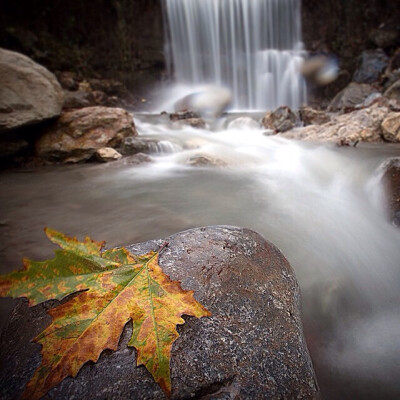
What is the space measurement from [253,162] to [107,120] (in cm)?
345

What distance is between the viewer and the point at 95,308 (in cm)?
81

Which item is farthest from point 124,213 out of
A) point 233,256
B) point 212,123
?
point 212,123

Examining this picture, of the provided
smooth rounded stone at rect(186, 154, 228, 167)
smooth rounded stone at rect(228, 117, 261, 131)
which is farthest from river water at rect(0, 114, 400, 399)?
smooth rounded stone at rect(228, 117, 261, 131)

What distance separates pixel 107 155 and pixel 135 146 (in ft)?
2.14

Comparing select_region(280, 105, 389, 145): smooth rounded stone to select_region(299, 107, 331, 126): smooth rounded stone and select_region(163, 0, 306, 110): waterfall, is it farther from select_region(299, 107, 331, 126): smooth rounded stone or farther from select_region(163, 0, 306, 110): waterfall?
select_region(163, 0, 306, 110): waterfall

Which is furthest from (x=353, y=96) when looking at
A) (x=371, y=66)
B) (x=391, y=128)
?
(x=391, y=128)

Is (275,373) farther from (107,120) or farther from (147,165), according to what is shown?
(107,120)

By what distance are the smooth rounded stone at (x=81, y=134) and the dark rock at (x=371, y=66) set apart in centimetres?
1495

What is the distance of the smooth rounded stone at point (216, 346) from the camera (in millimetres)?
772

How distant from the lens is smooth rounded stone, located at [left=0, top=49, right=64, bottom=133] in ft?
14.2

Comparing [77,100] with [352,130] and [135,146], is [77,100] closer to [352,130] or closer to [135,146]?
[135,146]

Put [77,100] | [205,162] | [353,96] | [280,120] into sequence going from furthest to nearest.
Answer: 1. [353,96]
2. [77,100]
3. [280,120]
4. [205,162]

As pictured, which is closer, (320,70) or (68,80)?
(68,80)

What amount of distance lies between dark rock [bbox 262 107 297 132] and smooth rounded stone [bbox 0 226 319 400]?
727 centimetres
